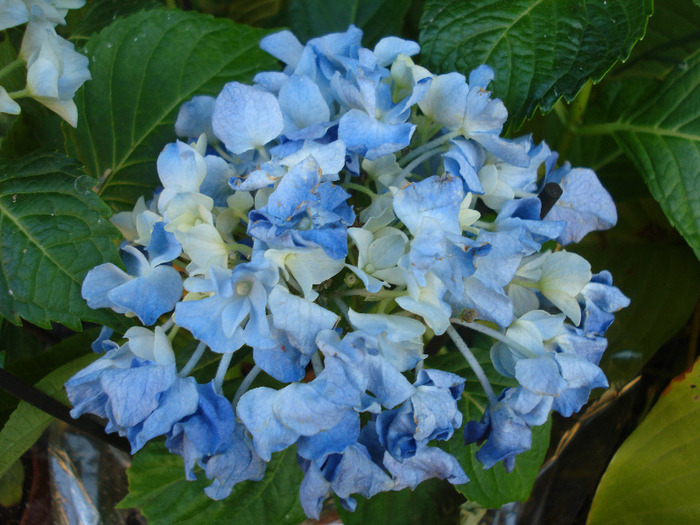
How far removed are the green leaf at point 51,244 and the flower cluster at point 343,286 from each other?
4 cm

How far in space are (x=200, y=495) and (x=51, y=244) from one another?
0.26m

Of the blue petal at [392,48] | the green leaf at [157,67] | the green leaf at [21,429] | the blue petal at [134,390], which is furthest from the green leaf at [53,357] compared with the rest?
the blue petal at [392,48]

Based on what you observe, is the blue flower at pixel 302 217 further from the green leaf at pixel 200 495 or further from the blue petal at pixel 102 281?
the green leaf at pixel 200 495

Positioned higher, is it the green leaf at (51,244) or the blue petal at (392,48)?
the blue petal at (392,48)

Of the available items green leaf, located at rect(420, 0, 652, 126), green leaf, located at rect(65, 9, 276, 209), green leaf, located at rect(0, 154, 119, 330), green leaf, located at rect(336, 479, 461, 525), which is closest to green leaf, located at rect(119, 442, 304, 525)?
green leaf, located at rect(336, 479, 461, 525)

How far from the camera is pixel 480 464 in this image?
587 mm

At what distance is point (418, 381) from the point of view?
391mm

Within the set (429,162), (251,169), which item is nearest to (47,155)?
(251,169)

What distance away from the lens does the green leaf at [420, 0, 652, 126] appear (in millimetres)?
568

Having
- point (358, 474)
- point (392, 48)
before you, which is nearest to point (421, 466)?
point (358, 474)

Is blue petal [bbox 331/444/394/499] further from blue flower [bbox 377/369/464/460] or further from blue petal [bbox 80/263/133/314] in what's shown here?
blue petal [bbox 80/263/133/314]

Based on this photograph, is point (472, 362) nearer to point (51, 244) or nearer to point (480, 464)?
point (480, 464)

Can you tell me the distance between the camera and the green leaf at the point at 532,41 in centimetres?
57

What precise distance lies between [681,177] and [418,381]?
16.2 inches
